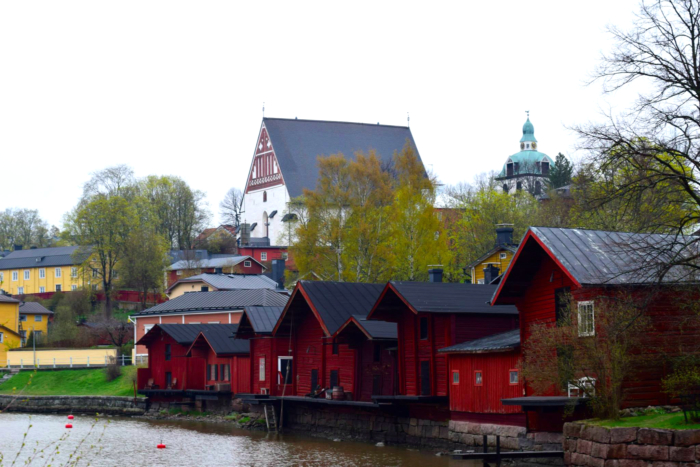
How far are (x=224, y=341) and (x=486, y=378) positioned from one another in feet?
79.7

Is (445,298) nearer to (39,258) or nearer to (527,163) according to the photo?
(39,258)

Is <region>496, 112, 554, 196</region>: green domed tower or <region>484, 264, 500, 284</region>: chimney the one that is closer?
<region>484, 264, 500, 284</region>: chimney

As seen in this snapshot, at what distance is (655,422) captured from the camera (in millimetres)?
22578

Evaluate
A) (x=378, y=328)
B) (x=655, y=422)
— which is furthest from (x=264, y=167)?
(x=655, y=422)

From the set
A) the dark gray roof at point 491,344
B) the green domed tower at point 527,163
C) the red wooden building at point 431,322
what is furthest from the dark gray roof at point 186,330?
the green domed tower at point 527,163

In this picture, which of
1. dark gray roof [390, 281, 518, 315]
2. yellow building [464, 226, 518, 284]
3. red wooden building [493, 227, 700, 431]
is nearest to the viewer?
red wooden building [493, 227, 700, 431]

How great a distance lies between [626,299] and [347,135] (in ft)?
303

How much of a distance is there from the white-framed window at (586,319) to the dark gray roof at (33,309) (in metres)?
70.5

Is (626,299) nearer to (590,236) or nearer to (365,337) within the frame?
(590,236)

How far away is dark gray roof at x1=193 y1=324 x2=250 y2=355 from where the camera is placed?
52.0 meters

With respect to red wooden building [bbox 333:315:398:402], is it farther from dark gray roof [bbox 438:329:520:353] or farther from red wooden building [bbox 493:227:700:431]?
red wooden building [bbox 493:227:700:431]

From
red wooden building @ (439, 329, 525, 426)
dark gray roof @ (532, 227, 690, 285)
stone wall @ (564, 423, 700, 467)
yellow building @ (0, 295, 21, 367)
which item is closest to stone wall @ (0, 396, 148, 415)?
yellow building @ (0, 295, 21, 367)

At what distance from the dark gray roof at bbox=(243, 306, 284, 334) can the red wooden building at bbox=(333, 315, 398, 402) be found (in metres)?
7.83

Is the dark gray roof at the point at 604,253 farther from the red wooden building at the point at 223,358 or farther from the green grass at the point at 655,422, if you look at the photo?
the red wooden building at the point at 223,358
